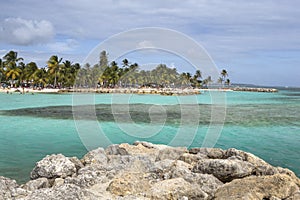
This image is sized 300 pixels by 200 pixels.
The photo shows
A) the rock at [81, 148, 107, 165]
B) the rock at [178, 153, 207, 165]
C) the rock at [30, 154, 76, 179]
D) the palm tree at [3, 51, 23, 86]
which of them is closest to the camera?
the rock at [30, 154, 76, 179]

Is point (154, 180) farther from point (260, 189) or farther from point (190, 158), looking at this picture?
point (190, 158)

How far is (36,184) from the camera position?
757cm

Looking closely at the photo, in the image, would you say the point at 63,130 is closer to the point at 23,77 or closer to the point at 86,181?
the point at 86,181

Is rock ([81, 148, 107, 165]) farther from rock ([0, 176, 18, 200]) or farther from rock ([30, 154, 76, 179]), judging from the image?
rock ([0, 176, 18, 200])

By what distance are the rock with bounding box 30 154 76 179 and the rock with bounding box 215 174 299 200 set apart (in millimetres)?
3910

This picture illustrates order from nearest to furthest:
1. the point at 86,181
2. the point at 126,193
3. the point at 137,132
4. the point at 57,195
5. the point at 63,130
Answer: the point at 57,195
the point at 126,193
the point at 86,181
the point at 137,132
the point at 63,130

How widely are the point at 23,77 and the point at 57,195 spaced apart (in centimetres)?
7484

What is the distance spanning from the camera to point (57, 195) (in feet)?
19.1

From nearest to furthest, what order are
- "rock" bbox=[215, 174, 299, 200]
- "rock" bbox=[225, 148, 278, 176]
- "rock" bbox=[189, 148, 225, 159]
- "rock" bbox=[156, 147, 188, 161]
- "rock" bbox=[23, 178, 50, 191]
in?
"rock" bbox=[215, 174, 299, 200], "rock" bbox=[23, 178, 50, 191], "rock" bbox=[225, 148, 278, 176], "rock" bbox=[189, 148, 225, 159], "rock" bbox=[156, 147, 188, 161]

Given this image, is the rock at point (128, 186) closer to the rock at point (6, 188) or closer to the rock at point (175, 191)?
the rock at point (175, 191)

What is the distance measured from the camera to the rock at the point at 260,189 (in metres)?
5.97

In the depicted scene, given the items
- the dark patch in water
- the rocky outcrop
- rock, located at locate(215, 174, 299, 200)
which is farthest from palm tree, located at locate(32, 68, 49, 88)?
rock, located at locate(215, 174, 299, 200)

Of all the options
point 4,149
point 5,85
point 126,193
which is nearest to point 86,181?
point 126,193

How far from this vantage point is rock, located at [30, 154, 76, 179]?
27.4ft
